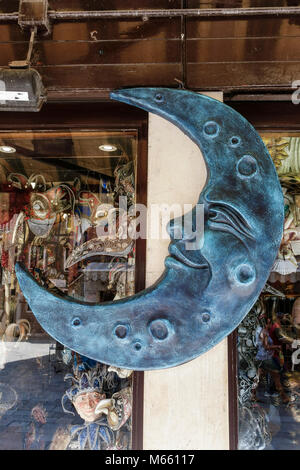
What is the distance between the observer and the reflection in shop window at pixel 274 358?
1754mm

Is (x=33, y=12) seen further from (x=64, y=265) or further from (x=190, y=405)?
(x=190, y=405)

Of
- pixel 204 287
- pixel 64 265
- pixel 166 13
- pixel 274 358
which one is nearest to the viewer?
pixel 204 287

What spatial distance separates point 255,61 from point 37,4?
3.38 feet

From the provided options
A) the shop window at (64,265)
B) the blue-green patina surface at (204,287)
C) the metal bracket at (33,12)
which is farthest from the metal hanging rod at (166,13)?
the blue-green patina surface at (204,287)

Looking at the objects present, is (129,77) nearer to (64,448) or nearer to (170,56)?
(170,56)

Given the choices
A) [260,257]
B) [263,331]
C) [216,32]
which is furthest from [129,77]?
[263,331]

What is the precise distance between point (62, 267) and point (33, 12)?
1202mm

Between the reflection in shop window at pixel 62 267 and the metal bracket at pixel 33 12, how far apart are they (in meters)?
0.49

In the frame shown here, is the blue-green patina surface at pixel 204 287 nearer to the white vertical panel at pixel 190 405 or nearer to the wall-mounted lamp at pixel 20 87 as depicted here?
the white vertical panel at pixel 190 405

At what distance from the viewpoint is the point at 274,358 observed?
1817 millimetres

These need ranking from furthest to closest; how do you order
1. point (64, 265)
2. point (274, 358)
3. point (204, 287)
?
point (64, 265)
point (274, 358)
point (204, 287)

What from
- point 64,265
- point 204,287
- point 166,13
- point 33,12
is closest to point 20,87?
point 33,12

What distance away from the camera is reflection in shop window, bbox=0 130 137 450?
179cm

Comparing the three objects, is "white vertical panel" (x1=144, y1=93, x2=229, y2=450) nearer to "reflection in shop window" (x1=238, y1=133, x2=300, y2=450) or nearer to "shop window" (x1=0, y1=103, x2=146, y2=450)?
"shop window" (x1=0, y1=103, x2=146, y2=450)
